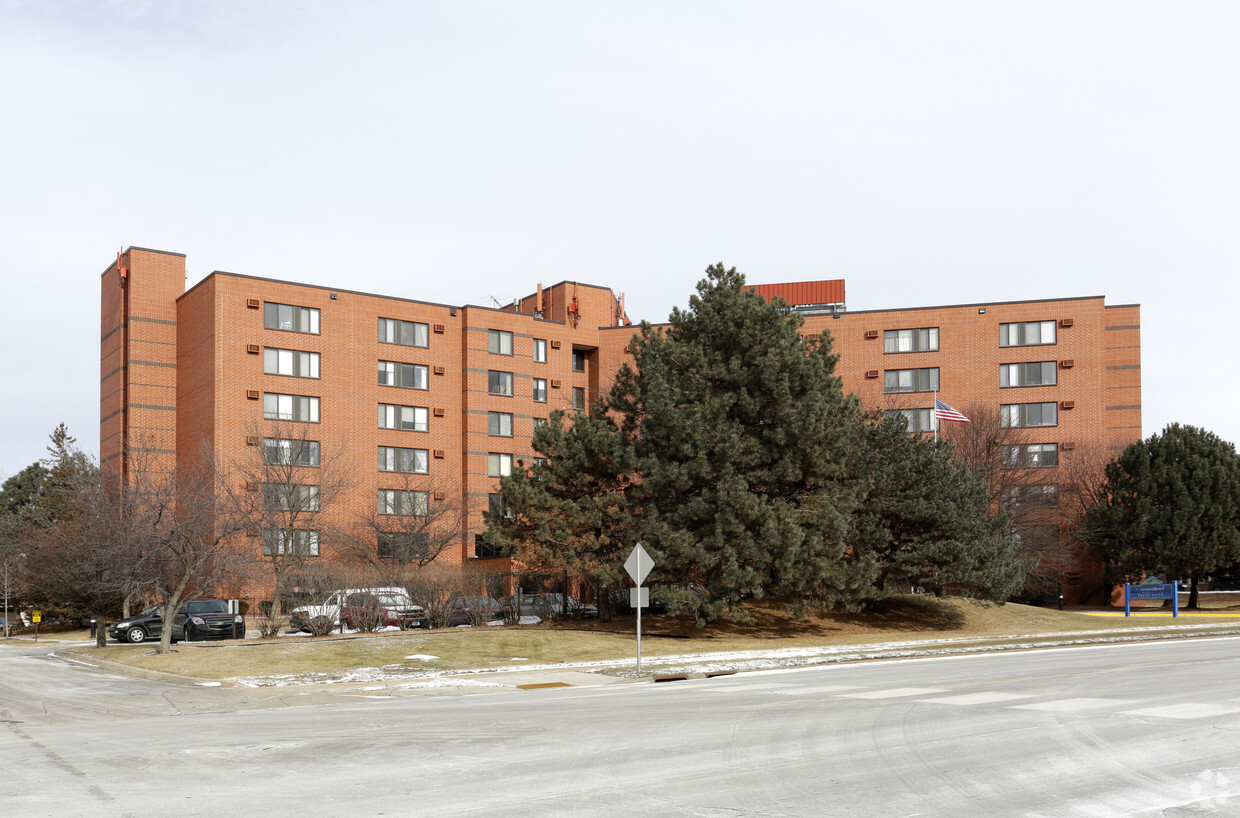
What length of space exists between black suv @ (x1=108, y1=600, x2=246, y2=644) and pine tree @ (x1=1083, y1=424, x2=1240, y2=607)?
45.3m

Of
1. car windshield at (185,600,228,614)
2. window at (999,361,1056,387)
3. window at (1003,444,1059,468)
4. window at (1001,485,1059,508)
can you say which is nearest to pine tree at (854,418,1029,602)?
window at (1001,485,1059,508)

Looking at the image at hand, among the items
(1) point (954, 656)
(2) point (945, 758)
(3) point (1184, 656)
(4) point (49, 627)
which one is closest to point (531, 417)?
(4) point (49, 627)

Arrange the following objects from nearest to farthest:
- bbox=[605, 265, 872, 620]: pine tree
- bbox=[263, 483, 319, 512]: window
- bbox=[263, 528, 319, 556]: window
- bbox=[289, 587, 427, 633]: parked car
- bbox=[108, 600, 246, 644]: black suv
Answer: bbox=[605, 265, 872, 620]: pine tree
bbox=[289, 587, 427, 633]: parked car
bbox=[108, 600, 246, 644]: black suv
bbox=[263, 528, 319, 556]: window
bbox=[263, 483, 319, 512]: window

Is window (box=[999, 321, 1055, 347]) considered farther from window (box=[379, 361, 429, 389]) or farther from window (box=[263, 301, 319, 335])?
window (box=[263, 301, 319, 335])

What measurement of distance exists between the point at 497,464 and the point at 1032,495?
1244 inches

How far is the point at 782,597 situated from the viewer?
37500 mm

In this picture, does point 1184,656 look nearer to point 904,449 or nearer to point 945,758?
point 904,449

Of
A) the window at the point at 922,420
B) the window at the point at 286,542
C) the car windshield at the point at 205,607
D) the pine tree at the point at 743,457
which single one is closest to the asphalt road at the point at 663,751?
the pine tree at the point at 743,457

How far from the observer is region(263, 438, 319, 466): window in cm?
→ 5366

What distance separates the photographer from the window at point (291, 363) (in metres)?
59.7

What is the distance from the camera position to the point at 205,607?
1570 inches

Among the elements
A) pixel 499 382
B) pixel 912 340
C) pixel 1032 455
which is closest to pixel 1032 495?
pixel 1032 455

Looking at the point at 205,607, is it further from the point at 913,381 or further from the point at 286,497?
the point at 913,381

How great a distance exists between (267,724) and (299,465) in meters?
41.6
